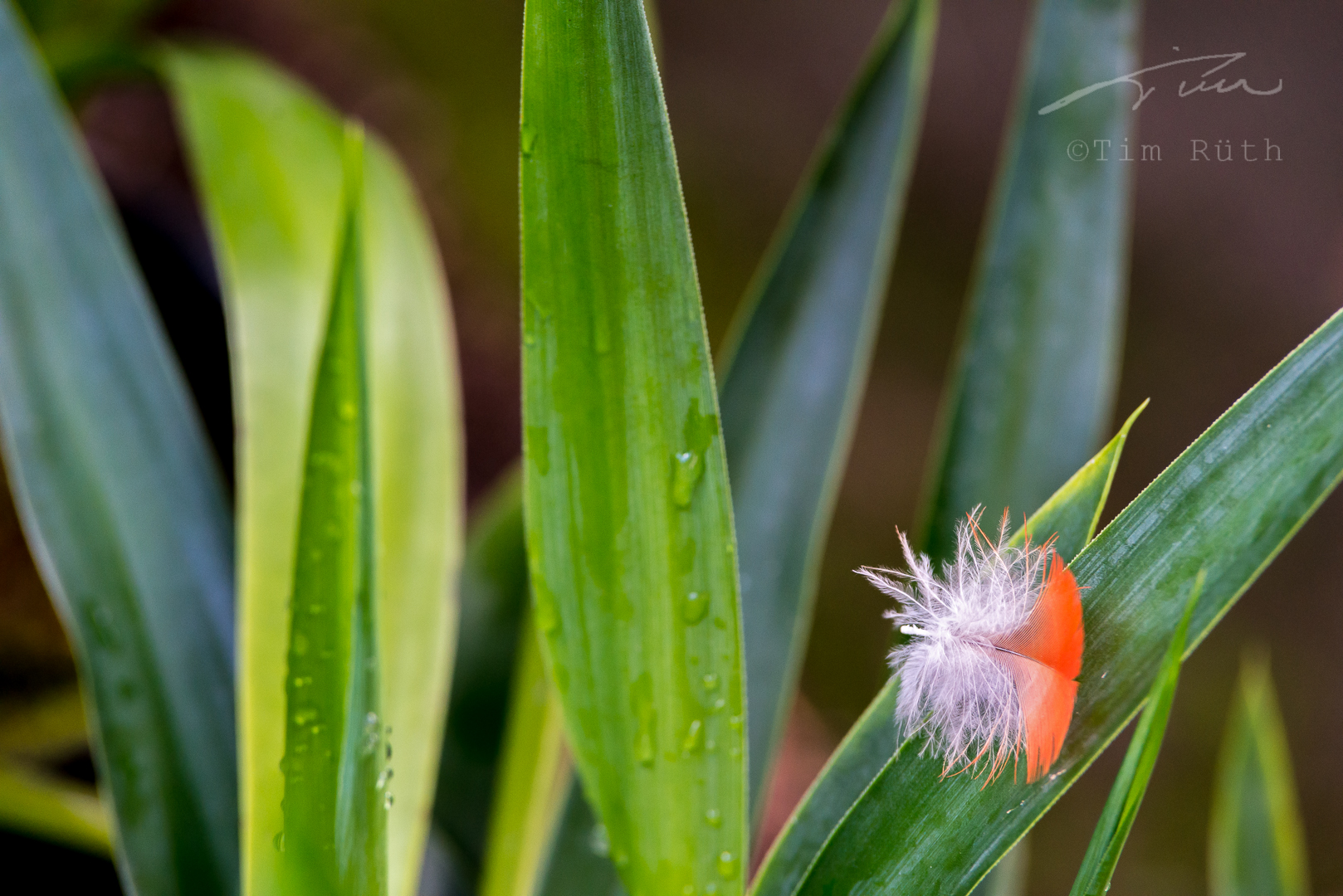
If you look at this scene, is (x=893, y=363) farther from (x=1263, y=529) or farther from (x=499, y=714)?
(x=1263, y=529)

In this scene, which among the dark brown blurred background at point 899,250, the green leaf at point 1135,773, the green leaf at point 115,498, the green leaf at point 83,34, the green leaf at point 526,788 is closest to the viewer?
the green leaf at point 1135,773

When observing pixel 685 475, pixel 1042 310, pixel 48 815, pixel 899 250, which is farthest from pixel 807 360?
pixel 899 250

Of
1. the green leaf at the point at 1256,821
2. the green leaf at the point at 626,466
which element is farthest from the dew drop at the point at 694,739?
the green leaf at the point at 1256,821

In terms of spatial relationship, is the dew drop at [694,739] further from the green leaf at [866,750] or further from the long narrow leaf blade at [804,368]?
the long narrow leaf blade at [804,368]

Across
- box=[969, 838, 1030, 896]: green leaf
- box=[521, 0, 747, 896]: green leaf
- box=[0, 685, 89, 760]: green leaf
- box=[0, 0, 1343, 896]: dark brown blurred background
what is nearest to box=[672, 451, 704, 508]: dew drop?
box=[521, 0, 747, 896]: green leaf

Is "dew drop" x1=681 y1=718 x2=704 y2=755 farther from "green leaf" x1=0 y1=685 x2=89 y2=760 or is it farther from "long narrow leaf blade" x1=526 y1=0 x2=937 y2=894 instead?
"green leaf" x1=0 y1=685 x2=89 y2=760

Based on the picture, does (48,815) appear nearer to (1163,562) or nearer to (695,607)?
(695,607)

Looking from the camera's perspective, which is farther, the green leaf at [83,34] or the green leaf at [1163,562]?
the green leaf at [83,34]
